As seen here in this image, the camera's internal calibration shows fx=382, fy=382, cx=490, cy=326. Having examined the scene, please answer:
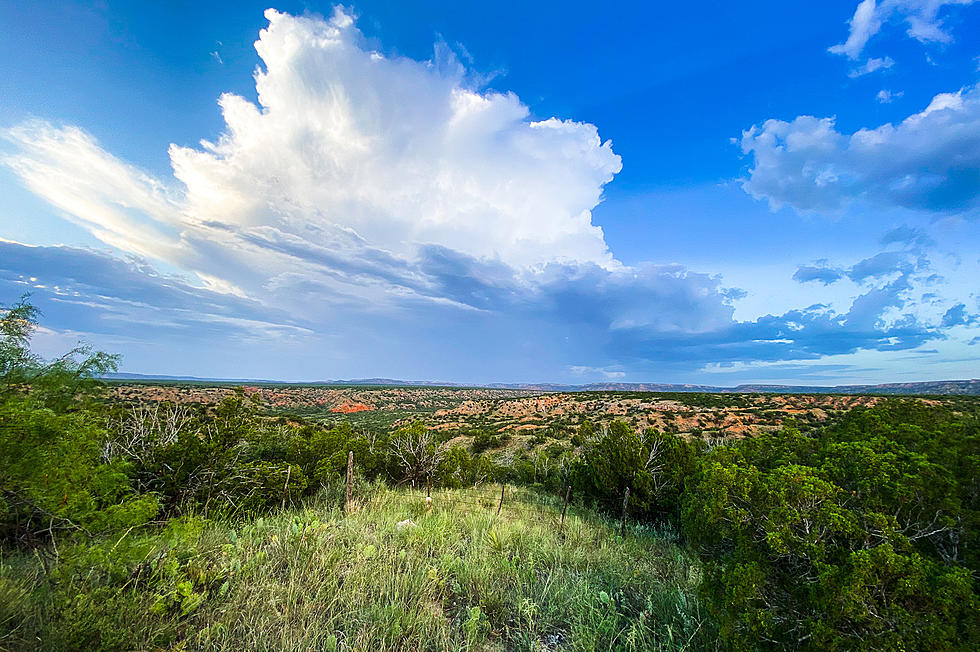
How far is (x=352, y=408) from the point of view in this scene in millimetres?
63250

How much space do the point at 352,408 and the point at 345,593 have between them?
64.2 metres

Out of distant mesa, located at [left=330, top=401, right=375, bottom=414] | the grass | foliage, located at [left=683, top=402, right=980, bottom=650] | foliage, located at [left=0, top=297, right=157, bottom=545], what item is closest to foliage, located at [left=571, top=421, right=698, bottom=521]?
the grass

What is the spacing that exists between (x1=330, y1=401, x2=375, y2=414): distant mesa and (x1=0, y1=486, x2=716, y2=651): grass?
58.8 meters

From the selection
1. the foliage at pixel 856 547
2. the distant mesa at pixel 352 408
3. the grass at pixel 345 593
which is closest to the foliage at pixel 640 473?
the grass at pixel 345 593

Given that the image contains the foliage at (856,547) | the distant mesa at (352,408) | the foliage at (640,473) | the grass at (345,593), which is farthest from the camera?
the distant mesa at (352,408)

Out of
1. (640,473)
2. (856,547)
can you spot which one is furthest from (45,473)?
(640,473)

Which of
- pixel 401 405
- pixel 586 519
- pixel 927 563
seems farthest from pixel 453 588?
pixel 401 405

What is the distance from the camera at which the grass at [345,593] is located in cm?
293

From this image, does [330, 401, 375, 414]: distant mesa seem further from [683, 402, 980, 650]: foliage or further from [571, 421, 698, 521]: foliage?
[683, 402, 980, 650]: foliage

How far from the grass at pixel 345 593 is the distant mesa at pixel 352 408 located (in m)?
58.8

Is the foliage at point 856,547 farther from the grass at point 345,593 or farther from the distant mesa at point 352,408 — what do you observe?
the distant mesa at point 352,408

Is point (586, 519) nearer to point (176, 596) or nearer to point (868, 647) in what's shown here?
point (868, 647)

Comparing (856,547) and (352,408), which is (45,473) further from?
(352,408)

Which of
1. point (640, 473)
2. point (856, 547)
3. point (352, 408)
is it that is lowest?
point (352, 408)
